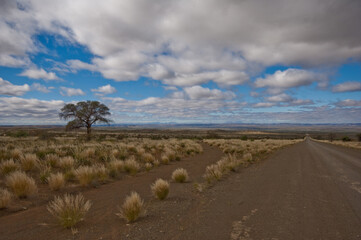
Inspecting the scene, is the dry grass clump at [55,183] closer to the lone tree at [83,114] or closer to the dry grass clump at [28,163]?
the dry grass clump at [28,163]

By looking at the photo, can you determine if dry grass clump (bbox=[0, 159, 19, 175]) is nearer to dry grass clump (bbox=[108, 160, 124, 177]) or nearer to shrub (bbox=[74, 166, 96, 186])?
shrub (bbox=[74, 166, 96, 186])

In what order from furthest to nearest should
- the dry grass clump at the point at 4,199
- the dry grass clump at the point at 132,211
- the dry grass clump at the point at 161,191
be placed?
the dry grass clump at the point at 161,191 → the dry grass clump at the point at 4,199 → the dry grass clump at the point at 132,211

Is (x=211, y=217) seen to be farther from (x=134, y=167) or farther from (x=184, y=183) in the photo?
(x=134, y=167)

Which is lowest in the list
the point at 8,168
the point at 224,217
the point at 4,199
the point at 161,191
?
the point at 224,217

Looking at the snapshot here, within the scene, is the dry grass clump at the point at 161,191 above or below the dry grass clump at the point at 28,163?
below

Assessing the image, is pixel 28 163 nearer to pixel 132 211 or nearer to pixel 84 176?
pixel 84 176

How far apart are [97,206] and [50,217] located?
1.30 metres

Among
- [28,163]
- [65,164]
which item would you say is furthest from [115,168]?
[28,163]

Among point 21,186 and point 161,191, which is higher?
point 21,186

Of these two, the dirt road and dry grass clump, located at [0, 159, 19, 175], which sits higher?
dry grass clump, located at [0, 159, 19, 175]

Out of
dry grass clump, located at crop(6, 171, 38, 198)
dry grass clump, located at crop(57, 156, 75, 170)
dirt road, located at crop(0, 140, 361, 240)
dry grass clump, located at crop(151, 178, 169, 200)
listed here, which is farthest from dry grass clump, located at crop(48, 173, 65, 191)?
dry grass clump, located at crop(57, 156, 75, 170)

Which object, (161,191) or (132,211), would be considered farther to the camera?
(161,191)

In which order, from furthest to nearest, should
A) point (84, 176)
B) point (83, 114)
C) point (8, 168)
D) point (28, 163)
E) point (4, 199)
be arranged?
point (83, 114)
point (28, 163)
point (8, 168)
point (84, 176)
point (4, 199)

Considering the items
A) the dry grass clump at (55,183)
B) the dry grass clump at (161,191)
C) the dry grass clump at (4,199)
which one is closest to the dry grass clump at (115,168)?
the dry grass clump at (55,183)
